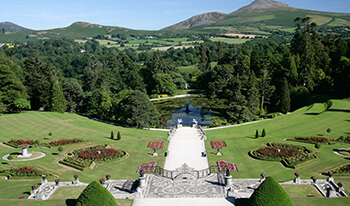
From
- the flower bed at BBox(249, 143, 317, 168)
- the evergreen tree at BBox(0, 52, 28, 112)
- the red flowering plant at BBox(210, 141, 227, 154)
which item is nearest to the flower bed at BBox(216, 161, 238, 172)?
the flower bed at BBox(249, 143, 317, 168)

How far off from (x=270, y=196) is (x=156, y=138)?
111ft

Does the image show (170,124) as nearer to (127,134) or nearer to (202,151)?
(127,134)

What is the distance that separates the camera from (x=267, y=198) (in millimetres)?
24078

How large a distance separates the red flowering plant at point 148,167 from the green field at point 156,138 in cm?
114

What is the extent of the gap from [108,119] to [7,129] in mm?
27828

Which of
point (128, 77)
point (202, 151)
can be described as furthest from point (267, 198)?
point (128, 77)

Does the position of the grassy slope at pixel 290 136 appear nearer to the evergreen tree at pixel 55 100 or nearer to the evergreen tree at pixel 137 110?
the evergreen tree at pixel 137 110

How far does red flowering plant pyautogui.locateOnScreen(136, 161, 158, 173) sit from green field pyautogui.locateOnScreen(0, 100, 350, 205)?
114 cm

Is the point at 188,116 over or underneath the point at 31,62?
underneath

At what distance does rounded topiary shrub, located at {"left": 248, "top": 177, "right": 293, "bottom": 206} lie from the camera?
23984 millimetres

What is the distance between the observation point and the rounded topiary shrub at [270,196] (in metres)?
24.0

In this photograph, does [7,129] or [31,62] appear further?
[31,62]

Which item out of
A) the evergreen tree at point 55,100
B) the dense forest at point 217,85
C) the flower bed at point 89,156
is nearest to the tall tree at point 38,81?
the dense forest at point 217,85

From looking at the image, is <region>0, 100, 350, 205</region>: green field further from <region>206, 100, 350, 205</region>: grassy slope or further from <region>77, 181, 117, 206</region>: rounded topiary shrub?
<region>77, 181, 117, 206</region>: rounded topiary shrub
